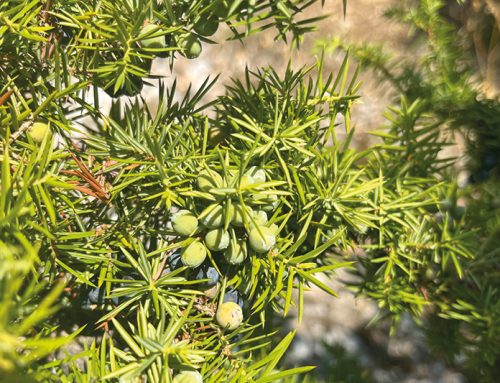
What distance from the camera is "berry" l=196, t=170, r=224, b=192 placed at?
0.36m

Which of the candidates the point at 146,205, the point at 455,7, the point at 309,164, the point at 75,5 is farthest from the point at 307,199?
the point at 455,7

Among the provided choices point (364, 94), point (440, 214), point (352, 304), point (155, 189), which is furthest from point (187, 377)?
point (364, 94)

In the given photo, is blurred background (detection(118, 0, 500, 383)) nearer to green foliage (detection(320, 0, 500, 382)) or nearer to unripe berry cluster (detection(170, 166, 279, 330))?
green foliage (detection(320, 0, 500, 382))

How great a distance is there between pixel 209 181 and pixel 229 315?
0.12 m

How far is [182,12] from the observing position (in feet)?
1.23

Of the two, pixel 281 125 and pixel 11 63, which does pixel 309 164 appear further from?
pixel 11 63

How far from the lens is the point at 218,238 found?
0.36 metres

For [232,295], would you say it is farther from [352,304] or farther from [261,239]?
[352,304]

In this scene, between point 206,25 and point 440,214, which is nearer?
point 206,25

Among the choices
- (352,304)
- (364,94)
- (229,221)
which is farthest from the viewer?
(364,94)

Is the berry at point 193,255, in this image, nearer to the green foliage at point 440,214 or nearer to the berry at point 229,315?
the berry at point 229,315

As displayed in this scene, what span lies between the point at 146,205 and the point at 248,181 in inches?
5.0

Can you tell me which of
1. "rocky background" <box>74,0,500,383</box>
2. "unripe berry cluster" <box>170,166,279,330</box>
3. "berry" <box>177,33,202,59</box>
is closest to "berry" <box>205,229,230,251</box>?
"unripe berry cluster" <box>170,166,279,330</box>

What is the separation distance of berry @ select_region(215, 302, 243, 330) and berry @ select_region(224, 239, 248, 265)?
0.14ft
